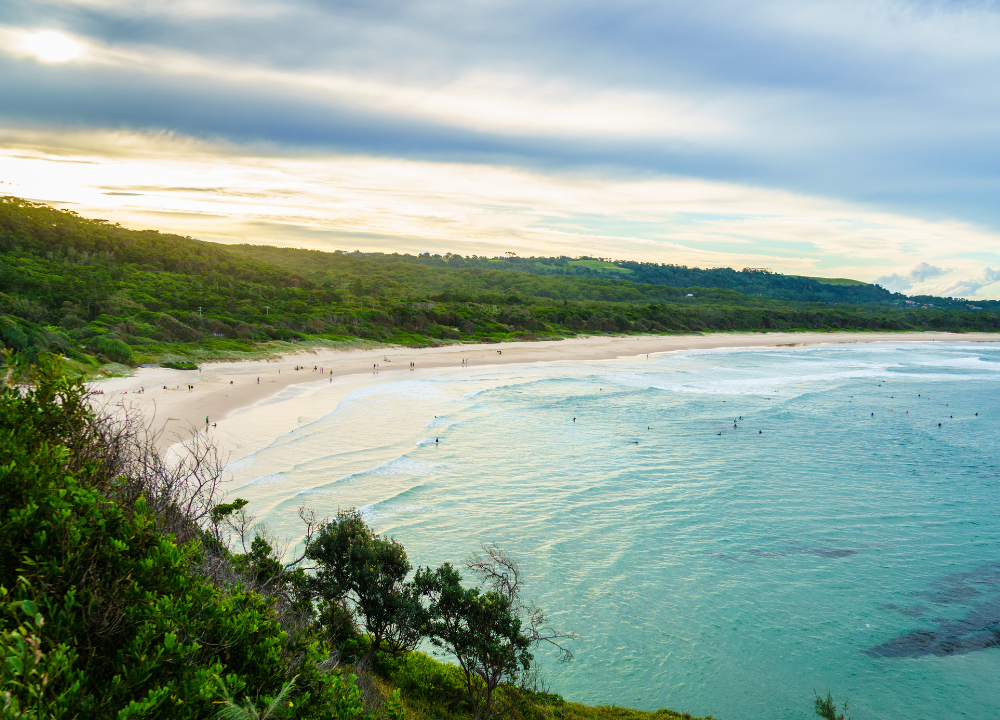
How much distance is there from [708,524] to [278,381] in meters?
24.0

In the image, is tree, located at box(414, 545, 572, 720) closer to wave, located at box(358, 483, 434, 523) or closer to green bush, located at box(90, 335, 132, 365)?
wave, located at box(358, 483, 434, 523)

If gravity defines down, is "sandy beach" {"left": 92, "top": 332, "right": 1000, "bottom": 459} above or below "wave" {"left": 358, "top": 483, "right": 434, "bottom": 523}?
above

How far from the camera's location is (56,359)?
15.2ft

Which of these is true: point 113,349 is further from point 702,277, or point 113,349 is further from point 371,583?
point 702,277

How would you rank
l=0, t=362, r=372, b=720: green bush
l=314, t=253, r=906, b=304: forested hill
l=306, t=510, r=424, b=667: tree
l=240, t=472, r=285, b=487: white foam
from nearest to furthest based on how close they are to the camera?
l=0, t=362, r=372, b=720: green bush, l=306, t=510, r=424, b=667: tree, l=240, t=472, r=285, b=487: white foam, l=314, t=253, r=906, b=304: forested hill

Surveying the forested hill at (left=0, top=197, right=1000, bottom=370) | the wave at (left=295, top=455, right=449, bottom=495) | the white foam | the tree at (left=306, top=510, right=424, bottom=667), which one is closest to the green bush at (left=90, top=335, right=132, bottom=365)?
the forested hill at (left=0, top=197, right=1000, bottom=370)

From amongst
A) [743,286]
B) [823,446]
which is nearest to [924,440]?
[823,446]

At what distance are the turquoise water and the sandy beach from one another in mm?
1881

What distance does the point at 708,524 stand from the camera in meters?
15.2

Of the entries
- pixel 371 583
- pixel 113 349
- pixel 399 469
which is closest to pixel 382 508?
pixel 399 469

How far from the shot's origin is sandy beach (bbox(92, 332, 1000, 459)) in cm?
2034

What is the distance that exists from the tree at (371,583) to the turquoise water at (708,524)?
10.2 ft

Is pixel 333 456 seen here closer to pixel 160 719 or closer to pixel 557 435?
pixel 557 435

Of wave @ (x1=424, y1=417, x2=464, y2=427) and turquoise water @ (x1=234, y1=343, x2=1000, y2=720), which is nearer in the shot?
turquoise water @ (x1=234, y1=343, x2=1000, y2=720)
